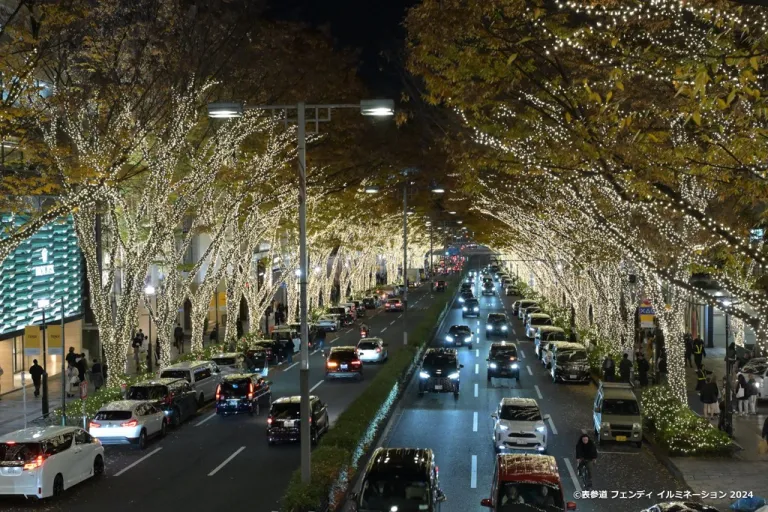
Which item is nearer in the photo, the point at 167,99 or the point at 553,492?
the point at 553,492

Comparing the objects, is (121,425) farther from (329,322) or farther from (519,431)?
(329,322)

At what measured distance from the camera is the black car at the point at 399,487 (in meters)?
14.2

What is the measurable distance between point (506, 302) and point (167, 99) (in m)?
64.8

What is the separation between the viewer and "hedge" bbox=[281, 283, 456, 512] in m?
15.2

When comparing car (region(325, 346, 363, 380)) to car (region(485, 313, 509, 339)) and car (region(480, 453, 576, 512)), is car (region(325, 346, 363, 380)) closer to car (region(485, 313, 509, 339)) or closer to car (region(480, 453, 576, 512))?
car (region(485, 313, 509, 339))

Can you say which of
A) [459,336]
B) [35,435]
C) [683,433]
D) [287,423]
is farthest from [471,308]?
[35,435]

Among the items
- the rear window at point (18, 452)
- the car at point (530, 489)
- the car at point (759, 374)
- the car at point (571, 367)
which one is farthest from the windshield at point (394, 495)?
the car at point (571, 367)

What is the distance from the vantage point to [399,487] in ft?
47.2

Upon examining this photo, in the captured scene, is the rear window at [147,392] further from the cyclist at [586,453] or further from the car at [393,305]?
the car at [393,305]

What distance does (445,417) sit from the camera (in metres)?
26.9

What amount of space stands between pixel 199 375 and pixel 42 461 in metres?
12.6

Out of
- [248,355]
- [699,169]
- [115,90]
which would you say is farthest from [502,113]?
[248,355]

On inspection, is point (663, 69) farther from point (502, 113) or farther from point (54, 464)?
point (54, 464)

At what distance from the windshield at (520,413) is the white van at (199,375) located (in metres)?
11.8
